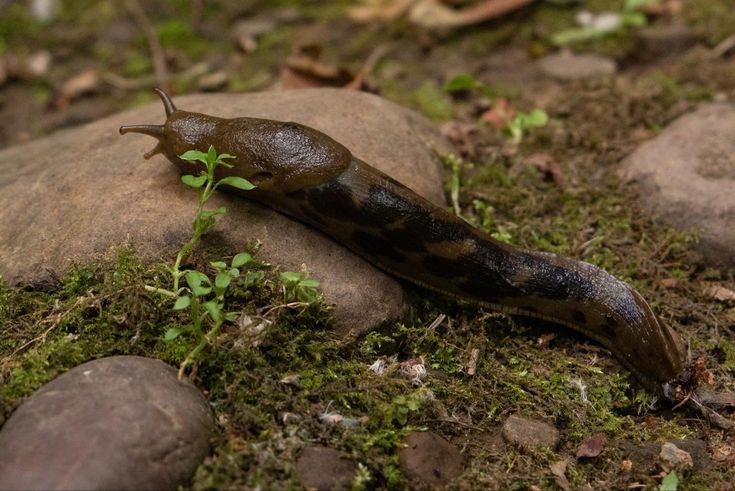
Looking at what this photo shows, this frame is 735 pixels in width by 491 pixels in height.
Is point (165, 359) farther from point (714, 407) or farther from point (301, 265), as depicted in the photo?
point (714, 407)

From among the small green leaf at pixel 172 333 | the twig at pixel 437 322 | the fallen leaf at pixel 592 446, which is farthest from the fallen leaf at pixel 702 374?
the small green leaf at pixel 172 333

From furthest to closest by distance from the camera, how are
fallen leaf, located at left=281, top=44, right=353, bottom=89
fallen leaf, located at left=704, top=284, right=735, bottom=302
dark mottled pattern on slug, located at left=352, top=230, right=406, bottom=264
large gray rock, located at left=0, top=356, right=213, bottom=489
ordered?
fallen leaf, located at left=281, top=44, right=353, bottom=89 < fallen leaf, located at left=704, top=284, right=735, bottom=302 < dark mottled pattern on slug, located at left=352, top=230, right=406, bottom=264 < large gray rock, located at left=0, top=356, right=213, bottom=489

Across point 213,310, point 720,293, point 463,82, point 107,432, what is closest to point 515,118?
point 463,82

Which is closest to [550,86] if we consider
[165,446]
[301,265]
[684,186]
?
[684,186]

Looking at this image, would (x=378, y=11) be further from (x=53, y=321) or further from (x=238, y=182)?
(x=53, y=321)

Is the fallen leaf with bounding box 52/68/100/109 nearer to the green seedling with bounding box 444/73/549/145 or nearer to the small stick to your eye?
the green seedling with bounding box 444/73/549/145

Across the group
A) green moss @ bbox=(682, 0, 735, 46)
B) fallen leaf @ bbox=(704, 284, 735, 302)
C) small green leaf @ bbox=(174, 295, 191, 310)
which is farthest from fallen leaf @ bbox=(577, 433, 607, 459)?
green moss @ bbox=(682, 0, 735, 46)

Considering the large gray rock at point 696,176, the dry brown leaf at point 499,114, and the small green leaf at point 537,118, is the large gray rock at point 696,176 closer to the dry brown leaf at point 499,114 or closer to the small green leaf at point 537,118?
the small green leaf at point 537,118
